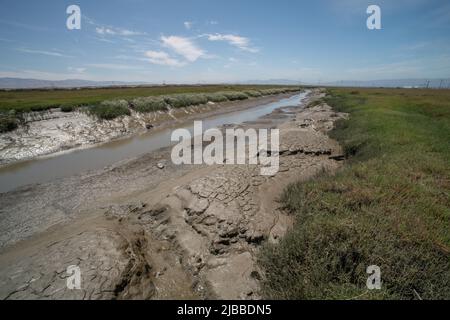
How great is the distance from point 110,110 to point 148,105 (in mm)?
5493

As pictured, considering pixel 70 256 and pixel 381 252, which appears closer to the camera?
pixel 381 252

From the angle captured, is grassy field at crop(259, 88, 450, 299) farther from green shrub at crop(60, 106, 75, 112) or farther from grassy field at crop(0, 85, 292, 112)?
grassy field at crop(0, 85, 292, 112)

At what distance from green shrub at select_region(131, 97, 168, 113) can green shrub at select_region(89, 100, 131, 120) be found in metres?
1.26

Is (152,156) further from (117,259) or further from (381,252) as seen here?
(381,252)

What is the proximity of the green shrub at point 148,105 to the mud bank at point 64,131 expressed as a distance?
0.71m

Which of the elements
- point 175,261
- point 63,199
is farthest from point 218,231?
point 63,199

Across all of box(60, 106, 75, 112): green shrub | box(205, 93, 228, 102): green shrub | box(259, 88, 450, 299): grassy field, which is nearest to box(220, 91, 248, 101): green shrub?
box(205, 93, 228, 102): green shrub

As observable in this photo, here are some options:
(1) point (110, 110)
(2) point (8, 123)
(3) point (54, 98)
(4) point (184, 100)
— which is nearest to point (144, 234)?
(2) point (8, 123)

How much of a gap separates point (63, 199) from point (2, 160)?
7.82 meters

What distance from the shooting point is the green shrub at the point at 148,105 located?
87.2 feet

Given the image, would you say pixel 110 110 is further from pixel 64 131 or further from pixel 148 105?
pixel 64 131

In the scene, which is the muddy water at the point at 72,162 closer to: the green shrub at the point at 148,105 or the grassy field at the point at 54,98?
the green shrub at the point at 148,105

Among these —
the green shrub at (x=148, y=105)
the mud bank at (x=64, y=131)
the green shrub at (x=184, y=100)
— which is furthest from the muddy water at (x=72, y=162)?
the green shrub at (x=184, y=100)
